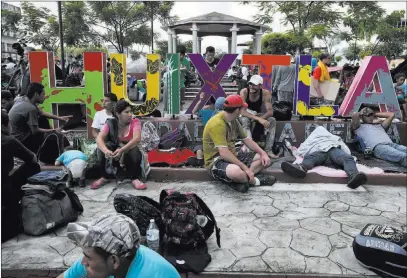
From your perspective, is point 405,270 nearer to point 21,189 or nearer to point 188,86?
point 21,189

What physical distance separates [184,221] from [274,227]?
124cm

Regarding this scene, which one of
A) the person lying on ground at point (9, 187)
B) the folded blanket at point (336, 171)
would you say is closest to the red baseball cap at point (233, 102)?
the folded blanket at point (336, 171)

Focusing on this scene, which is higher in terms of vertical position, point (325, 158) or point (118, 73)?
point (118, 73)

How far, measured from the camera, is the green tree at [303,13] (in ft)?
85.5

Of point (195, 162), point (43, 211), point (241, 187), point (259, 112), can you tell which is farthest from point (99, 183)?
point (259, 112)

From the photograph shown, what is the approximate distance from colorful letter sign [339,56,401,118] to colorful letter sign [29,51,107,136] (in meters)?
5.12

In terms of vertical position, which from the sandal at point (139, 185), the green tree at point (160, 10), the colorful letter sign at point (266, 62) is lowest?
the sandal at point (139, 185)

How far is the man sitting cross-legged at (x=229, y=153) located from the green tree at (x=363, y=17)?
23930mm

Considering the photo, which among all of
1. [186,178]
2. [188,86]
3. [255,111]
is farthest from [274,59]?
[188,86]

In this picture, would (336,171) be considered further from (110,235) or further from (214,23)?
(214,23)

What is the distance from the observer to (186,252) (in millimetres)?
3580

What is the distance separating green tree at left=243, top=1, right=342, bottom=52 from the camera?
85.5ft

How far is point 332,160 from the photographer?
6281 mm

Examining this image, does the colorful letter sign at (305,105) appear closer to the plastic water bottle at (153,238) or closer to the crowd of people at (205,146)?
the crowd of people at (205,146)
